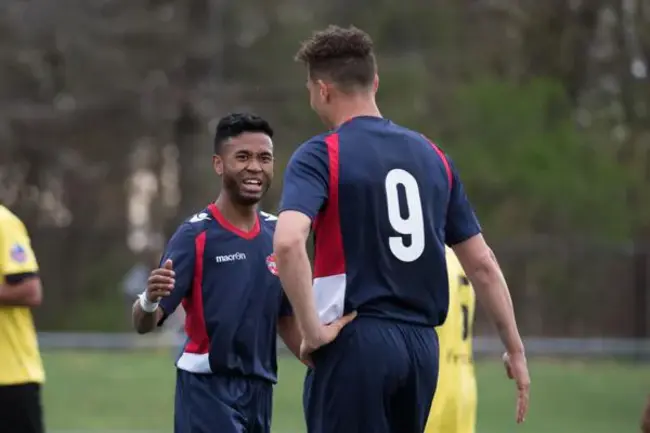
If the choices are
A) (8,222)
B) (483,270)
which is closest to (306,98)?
(8,222)

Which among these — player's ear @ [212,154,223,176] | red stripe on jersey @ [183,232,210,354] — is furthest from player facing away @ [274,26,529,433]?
player's ear @ [212,154,223,176]

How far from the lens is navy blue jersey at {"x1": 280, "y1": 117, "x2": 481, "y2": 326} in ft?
18.3

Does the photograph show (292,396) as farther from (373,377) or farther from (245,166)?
(373,377)

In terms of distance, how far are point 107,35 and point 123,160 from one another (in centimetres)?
393

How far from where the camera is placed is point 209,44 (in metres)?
35.4

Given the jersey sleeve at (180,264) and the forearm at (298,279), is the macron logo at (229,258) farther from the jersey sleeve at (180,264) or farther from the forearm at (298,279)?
the forearm at (298,279)

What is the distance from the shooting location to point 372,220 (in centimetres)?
561

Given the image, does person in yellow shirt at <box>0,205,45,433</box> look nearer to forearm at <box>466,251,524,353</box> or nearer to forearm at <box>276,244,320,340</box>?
forearm at <box>276,244,320,340</box>

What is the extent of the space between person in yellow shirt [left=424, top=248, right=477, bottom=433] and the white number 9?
1578 mm

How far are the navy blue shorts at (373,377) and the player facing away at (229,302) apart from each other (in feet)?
4.39

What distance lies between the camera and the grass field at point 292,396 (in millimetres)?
15492

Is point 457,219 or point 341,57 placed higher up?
point 341,57

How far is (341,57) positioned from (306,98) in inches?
1181

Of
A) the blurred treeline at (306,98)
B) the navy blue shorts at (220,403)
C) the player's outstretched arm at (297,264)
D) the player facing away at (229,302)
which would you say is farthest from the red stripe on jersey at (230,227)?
the blurred treeline at (306,98)
